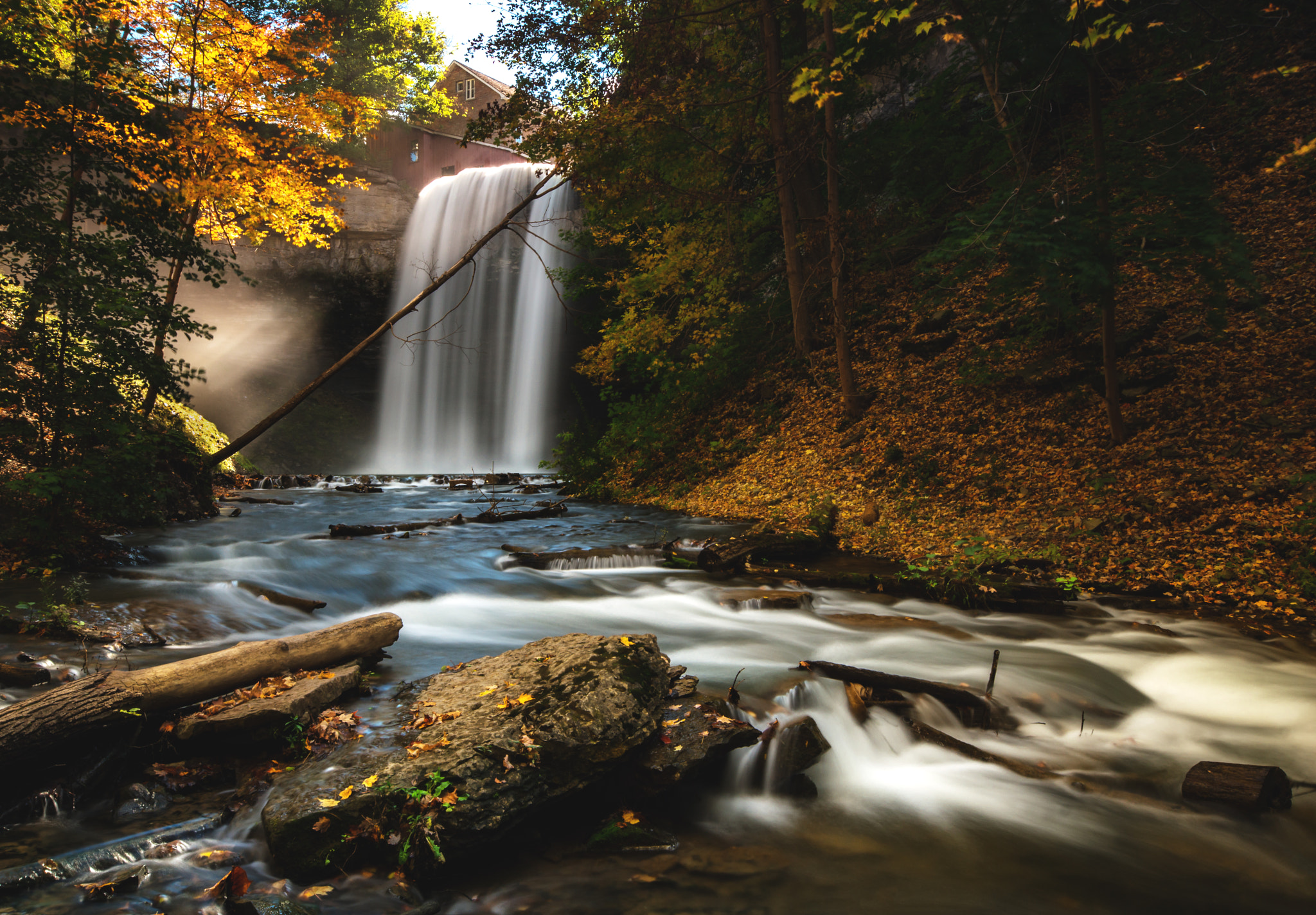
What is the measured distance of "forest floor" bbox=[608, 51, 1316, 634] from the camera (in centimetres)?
654

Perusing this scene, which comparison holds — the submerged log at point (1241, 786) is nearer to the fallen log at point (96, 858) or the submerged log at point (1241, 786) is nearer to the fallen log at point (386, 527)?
the fallen log at point (96, 858)

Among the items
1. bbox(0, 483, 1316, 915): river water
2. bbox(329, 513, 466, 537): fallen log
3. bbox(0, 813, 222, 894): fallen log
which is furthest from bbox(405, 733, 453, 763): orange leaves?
bbox(329, 513, 466, 537): fallen log

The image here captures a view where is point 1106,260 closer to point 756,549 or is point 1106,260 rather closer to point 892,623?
point 892,623

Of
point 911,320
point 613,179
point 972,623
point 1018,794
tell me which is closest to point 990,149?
point 911,320

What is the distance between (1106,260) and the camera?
23.1 feet

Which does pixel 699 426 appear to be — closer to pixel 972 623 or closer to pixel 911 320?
pixel 911 320

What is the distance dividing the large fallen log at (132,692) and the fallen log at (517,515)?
7.41m

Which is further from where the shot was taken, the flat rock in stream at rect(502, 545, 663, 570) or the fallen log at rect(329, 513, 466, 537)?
the fallen log at rect(329, 513, 466, 537)

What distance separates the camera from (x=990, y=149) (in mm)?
13586

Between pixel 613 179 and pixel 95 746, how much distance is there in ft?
36.1

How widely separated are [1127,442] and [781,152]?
23.5 ft

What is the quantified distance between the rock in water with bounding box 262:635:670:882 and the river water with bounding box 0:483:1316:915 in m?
0.19

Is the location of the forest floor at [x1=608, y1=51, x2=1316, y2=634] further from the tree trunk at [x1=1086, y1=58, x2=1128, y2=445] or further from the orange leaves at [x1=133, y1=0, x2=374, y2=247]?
the orange leaves at [x1=133, y1=0, x2=374, y2=247]

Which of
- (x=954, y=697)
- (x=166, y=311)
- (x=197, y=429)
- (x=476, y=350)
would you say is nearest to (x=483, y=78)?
(x=476, y=350)
